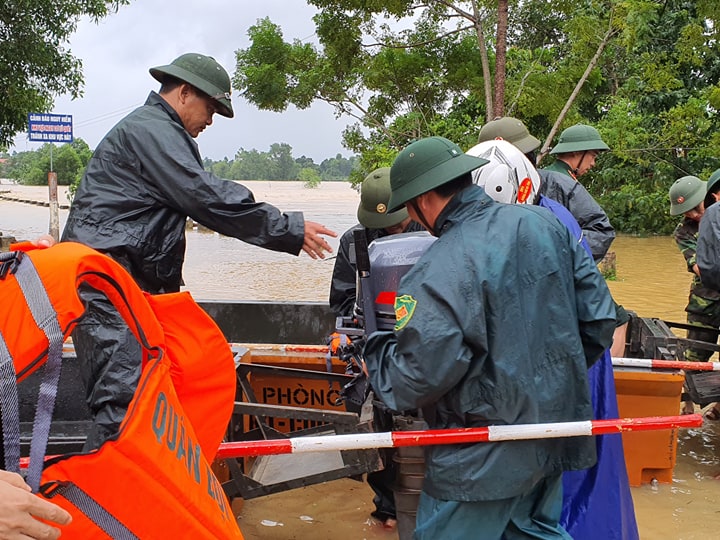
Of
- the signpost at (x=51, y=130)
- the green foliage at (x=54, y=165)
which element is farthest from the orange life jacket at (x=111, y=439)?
the green foliage at (x=54, y=165)

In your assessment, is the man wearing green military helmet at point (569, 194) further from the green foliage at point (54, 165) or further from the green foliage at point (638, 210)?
the green foliage at point (54, 165)

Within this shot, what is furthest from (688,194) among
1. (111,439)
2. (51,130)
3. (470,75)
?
(51,130)

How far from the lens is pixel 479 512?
7.24 ft

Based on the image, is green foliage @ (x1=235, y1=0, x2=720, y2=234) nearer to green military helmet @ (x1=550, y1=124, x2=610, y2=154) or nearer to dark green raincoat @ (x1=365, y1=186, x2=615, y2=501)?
green military helmet @ (x1=550, y1=124, x2=610, y2=154)

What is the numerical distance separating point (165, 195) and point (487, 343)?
5.16 ft

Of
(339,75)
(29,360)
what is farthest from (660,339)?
(339,75)

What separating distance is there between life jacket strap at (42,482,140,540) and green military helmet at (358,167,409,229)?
2177mm

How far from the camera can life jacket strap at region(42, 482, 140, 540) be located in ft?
5.04

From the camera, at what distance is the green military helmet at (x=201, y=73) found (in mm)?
3139

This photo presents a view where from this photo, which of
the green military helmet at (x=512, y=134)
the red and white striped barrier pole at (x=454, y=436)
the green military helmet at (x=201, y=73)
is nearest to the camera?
the red and white striped barrier pole at (x=454, y=436)

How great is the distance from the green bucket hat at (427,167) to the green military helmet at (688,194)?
4.06m

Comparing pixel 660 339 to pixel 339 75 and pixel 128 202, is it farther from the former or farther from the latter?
pixel 339 75

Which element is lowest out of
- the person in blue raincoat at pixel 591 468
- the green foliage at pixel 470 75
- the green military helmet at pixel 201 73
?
the person in blue raincoat at pixel 591 468

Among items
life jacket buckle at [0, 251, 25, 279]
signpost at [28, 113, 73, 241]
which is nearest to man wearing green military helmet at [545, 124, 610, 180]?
life jacket buckle at [0, 251, 25, 279]
